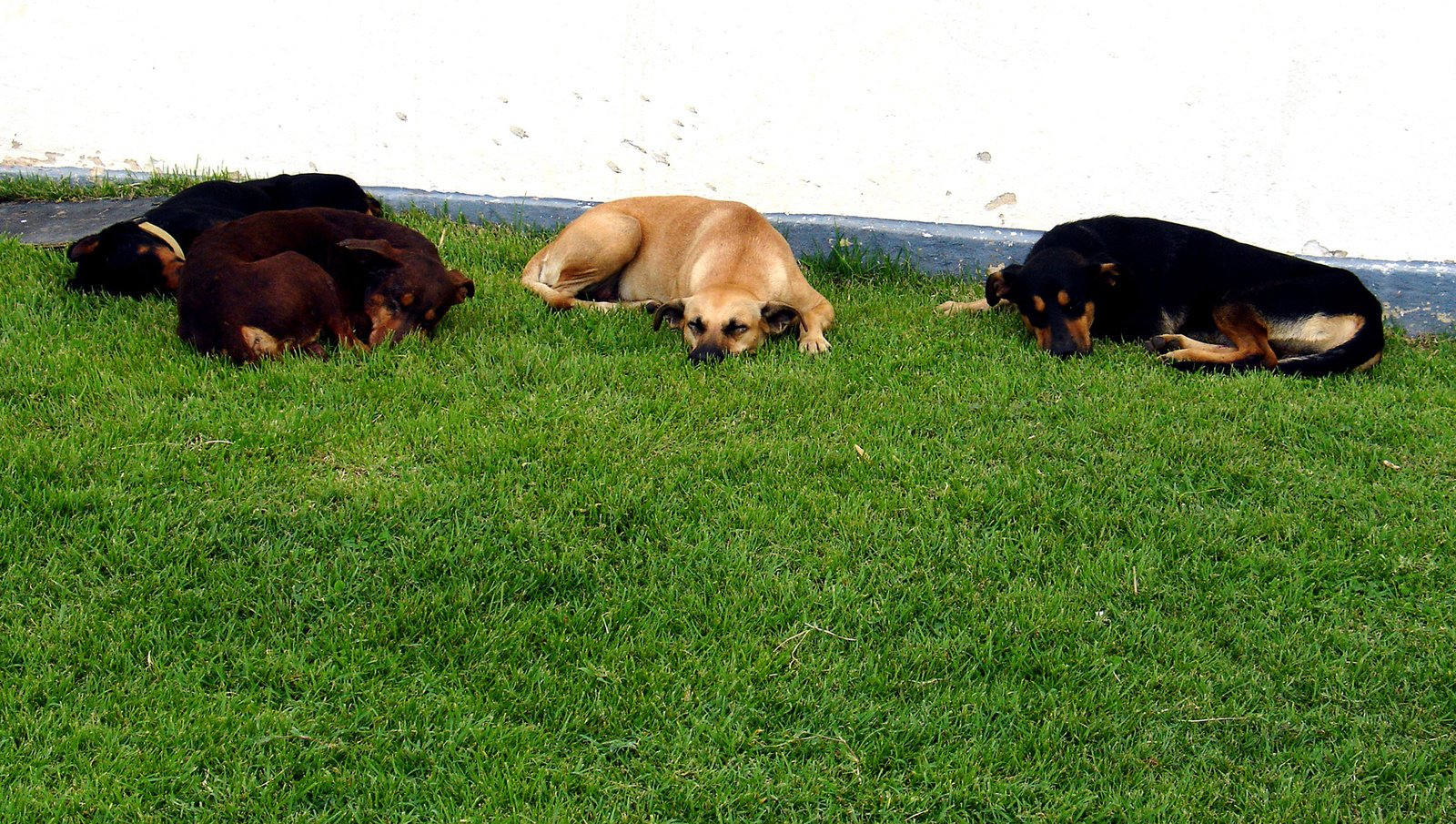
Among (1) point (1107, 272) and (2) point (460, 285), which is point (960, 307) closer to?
(1) point (1107, 272)

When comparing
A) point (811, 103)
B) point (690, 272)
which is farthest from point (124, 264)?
point (811, 103)

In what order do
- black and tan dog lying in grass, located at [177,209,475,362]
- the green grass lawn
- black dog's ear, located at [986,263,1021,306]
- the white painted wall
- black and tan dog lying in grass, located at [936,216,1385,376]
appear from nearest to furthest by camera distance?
the green grass lawn, black and tan dog lying in grass, located at [177,209,475,362], black and tan dog lying in grass, located at [936,216,1385,376], black dog's ear, located at [986,263,1021,306], the white painted wall

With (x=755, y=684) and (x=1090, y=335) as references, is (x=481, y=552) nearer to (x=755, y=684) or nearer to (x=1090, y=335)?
(x=755, y=684)

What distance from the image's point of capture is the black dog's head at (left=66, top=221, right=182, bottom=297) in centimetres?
625

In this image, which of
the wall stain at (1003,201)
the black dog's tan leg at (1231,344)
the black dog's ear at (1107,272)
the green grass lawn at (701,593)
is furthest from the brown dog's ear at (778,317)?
the black dog's tan leg at (1231,344)

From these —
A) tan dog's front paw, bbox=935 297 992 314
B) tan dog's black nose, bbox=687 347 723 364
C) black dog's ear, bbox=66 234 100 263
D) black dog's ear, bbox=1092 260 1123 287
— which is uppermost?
black dog's ear, bbox=1092 260 1123 287

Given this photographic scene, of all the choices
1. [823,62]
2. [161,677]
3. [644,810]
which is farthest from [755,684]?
[823,62]

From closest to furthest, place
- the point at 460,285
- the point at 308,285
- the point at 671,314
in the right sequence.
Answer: the point at 308,285, the point at 460,285, the point at 671,314

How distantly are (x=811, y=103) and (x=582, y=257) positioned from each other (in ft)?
6.31

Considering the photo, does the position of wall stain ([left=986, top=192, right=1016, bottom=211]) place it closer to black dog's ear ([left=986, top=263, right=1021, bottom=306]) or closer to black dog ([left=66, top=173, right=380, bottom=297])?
black dog's ear ([left=986, top=263, right=1021, bottom=306])

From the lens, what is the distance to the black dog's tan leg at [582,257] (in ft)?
23.9

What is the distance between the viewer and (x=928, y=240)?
7.71 metres

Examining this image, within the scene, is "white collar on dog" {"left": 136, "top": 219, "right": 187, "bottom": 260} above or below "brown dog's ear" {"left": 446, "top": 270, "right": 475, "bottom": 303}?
above

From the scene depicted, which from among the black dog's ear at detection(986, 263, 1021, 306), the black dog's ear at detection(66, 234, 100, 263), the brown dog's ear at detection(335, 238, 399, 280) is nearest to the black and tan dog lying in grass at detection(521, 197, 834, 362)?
the black dog's ear at detection(986, 263, 1021, 306)
